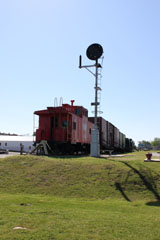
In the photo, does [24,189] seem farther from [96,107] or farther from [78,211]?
[96,107]

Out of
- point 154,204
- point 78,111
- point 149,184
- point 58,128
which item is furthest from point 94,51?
point 154,204

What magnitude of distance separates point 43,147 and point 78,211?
11.8 meters

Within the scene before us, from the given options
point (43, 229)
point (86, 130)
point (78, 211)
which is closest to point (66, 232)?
point (43, 229)

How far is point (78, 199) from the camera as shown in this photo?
886cm

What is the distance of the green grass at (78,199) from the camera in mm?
5070

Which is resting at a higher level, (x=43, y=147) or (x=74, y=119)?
(x=74, y=119)

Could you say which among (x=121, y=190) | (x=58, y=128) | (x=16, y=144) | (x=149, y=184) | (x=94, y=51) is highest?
(x=94, y=51)

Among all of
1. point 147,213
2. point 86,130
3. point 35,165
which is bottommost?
point 147,213

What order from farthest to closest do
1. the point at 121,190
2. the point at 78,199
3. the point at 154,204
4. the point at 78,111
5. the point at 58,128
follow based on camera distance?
the point at 78,111, the point at 58,128, the point at 121,190, the point at 78,199, the point at 154,204

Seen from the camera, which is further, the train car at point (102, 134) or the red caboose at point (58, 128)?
the train car at point (102, 134)

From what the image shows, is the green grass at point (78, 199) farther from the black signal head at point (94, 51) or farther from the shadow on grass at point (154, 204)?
the black signal head at point (94, 51)

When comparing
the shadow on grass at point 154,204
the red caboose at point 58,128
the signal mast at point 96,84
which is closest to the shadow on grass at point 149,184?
the shadow on grass at point 154,204

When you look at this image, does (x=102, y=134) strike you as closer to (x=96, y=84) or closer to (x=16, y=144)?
(x=96, y=84)

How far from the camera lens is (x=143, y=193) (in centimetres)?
934
